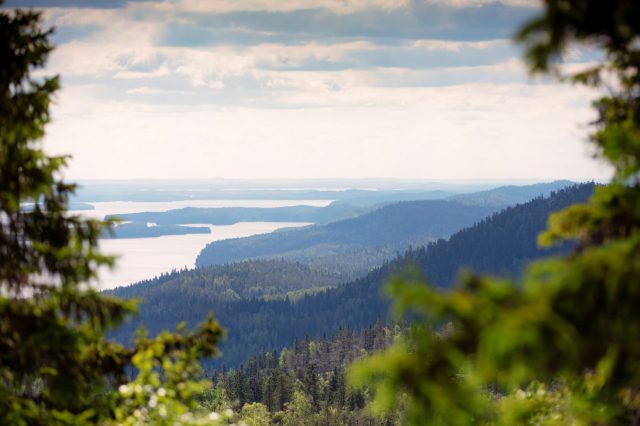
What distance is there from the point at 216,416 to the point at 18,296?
441 cm

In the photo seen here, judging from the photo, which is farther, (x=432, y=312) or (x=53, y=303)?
(x=53, y=303)

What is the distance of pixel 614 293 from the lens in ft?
21.8

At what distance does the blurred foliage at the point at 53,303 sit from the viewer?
11.9 meters

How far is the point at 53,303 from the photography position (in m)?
12.2

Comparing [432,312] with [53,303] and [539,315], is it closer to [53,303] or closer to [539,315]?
[539,315]

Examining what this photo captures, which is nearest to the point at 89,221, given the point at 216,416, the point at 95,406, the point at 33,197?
the point at 33,197

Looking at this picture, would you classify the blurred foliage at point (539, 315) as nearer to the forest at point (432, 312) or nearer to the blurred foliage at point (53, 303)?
the forest at point (432, 312)

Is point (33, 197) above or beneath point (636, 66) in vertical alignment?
beneath

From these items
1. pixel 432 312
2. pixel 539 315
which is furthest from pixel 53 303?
pixel 539 315

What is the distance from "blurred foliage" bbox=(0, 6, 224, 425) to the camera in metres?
11.9

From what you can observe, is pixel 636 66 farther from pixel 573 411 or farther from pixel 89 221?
pixel 89 221

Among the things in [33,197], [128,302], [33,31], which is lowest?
[128,302]

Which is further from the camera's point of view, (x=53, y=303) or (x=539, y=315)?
(x=53, y=303)

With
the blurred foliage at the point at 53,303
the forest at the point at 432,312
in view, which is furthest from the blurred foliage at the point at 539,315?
the blurred foliage at the point at 53,303
